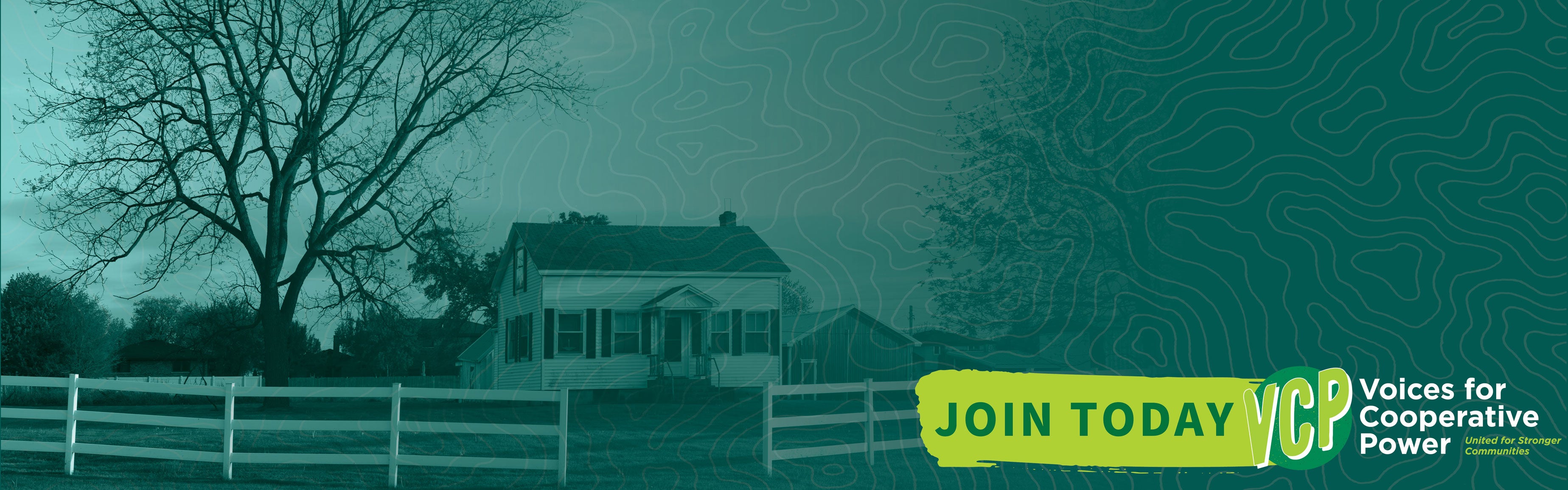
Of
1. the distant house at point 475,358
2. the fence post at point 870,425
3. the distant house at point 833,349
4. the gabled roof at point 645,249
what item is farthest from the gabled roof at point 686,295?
the distant house at point 475,358

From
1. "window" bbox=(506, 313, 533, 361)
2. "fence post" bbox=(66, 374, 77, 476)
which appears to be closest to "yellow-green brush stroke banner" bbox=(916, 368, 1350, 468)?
"fence post" bbox=(66, 374, 77, 476)

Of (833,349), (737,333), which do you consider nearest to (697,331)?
(737,333)

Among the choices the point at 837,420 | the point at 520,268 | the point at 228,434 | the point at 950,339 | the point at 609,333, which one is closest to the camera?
the point at 228,434

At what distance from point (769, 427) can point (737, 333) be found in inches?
556

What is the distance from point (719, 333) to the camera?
2427 centimetres

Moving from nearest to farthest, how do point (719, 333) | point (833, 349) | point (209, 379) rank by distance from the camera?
point (719, 333) < point (833, 349) < point (209, 379)

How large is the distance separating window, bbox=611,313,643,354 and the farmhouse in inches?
0.7

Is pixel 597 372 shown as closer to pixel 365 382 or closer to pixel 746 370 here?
pixel 746 370

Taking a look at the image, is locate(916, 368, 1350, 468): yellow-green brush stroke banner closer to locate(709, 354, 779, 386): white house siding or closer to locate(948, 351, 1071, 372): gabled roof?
locate(948, 351, 1071, 372): gabled roof

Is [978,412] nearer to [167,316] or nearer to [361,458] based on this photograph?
[361,458]

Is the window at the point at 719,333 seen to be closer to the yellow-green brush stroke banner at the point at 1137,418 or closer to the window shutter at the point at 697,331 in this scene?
the window shutter at the point at 697,331

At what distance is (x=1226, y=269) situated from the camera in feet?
19.8

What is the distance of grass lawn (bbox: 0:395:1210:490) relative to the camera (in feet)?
30.4

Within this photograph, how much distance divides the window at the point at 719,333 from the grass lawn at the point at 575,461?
6230 mm
